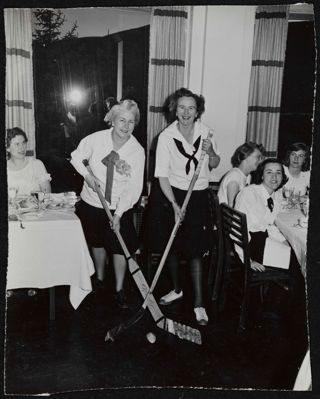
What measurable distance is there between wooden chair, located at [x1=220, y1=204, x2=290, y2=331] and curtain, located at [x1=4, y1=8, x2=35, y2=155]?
123 cm

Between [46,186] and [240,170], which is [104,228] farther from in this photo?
[240,170]

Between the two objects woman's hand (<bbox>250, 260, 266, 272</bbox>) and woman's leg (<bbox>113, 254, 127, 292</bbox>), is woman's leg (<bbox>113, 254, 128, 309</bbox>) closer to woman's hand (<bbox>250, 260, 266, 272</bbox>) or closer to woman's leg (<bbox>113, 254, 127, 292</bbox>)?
woman's leg (<bbox>113, 254, 127, 292</bbox>)

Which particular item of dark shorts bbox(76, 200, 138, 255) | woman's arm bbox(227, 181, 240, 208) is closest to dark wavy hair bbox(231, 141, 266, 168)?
woman's arm bbox(227, 181, 240, 208)

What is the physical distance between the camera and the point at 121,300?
2.66 meters

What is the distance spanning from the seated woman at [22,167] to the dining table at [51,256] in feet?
0.60

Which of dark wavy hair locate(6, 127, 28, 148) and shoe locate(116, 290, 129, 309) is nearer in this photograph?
dark wavy hair locate(6, 127, 28, 148)

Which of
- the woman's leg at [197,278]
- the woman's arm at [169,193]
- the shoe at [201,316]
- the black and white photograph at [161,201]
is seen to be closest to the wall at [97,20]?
the black and white photograph at [161,201]

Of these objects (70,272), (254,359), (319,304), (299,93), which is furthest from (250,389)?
(299,93)

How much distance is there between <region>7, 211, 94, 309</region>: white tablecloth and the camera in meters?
2.25

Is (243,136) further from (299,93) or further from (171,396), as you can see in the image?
(171,396)

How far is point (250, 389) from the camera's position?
212 cm

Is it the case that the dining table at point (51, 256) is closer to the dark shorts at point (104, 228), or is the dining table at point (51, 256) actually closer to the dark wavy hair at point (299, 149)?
the dark shorts at point (104, 228)

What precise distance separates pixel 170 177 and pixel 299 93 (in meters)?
0.88

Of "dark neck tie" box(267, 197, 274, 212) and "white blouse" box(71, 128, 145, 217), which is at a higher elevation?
"white blouse" box(71, 128, 145, 217)
